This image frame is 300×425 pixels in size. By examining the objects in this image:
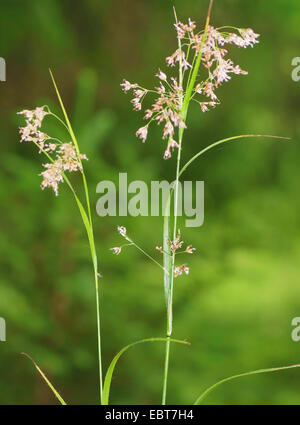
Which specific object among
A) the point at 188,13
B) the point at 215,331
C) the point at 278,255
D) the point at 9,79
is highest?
the point at 188,13

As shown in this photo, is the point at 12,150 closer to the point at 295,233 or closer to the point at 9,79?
the point at 9,79

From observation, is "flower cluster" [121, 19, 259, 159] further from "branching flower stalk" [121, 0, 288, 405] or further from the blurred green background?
the blurred green background

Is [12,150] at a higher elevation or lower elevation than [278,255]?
higher

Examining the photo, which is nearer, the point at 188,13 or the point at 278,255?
the point at 278,255

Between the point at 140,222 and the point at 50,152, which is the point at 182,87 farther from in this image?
the point at 140,222

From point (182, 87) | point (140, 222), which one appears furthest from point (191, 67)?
point (140, 222)
